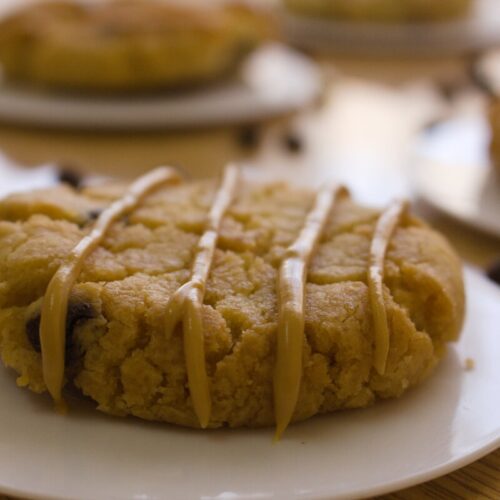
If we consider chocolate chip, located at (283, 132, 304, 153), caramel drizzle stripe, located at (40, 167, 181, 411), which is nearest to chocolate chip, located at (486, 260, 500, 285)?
caramel drizzle stripe, located at (40, 167, 181, 411)

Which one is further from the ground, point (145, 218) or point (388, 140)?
point (145, 218)

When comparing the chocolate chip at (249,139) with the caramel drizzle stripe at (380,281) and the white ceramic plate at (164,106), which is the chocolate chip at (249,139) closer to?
the white ceramic plate at (164,106)

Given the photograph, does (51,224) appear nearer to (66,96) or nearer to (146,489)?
(146,489)

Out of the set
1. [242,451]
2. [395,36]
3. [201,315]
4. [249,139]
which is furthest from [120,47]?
[242,451]

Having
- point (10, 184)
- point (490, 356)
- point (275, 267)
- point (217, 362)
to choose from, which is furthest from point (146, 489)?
point (10, 184)

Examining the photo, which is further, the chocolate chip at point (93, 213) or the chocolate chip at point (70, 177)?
the chocolate chip at point (70, 177)

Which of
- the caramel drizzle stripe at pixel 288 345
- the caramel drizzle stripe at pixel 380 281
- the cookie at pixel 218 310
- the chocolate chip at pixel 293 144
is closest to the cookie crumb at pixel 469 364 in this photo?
the cookie at pixel 218 310

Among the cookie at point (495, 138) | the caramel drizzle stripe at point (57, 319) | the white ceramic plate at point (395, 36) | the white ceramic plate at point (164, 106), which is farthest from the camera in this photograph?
the white ceramic plate at point (395, 36)
